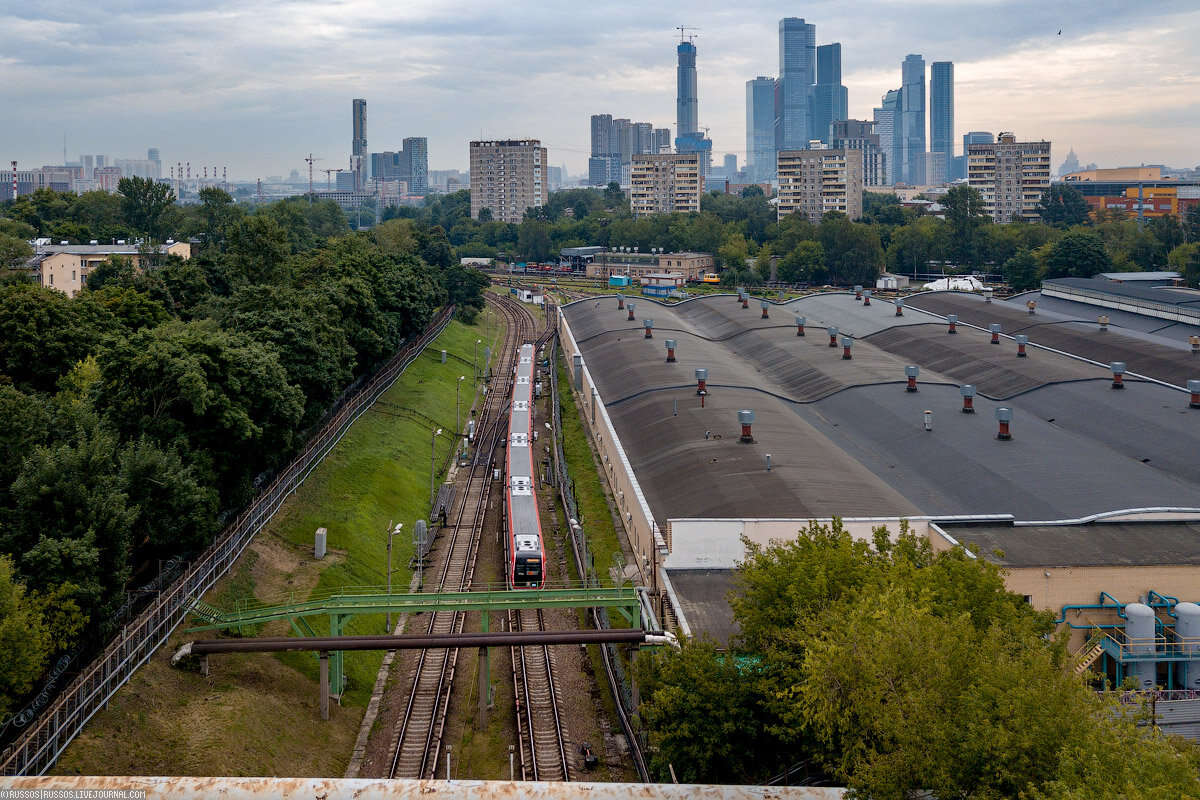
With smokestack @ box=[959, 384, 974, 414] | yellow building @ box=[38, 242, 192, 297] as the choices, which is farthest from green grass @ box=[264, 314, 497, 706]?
yellow building @ box=[38, 242, 192, 297]

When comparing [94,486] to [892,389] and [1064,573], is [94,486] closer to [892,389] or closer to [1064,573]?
[1064,573]

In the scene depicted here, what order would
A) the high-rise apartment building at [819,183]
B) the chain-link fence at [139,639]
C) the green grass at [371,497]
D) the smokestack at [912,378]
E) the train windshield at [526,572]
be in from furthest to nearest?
the high-rise apartment building at [819,183]
the smokestack at [912,378]
the train windshield at [526,572]
the green grass at [371,497]
the chain-link fence at [139,639]

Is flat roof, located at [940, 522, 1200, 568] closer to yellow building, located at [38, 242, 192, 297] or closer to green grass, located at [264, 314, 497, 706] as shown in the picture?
green grass, located at [264, 314, 497, 706]

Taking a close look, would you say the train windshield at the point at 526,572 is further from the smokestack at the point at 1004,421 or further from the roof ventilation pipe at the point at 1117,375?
the roof ventilation pipe at the point at 1117,375

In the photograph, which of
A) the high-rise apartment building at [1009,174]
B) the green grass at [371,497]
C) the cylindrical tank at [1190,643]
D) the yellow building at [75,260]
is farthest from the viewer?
the high-rise apartment building at [1009,174]

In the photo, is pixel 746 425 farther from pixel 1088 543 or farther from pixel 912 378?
pixel 1088 543

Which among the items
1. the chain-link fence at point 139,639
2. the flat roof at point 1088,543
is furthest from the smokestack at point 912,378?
the chain-link fence at point 139,639

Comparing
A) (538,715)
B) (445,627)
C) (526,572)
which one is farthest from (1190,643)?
(445,627)
